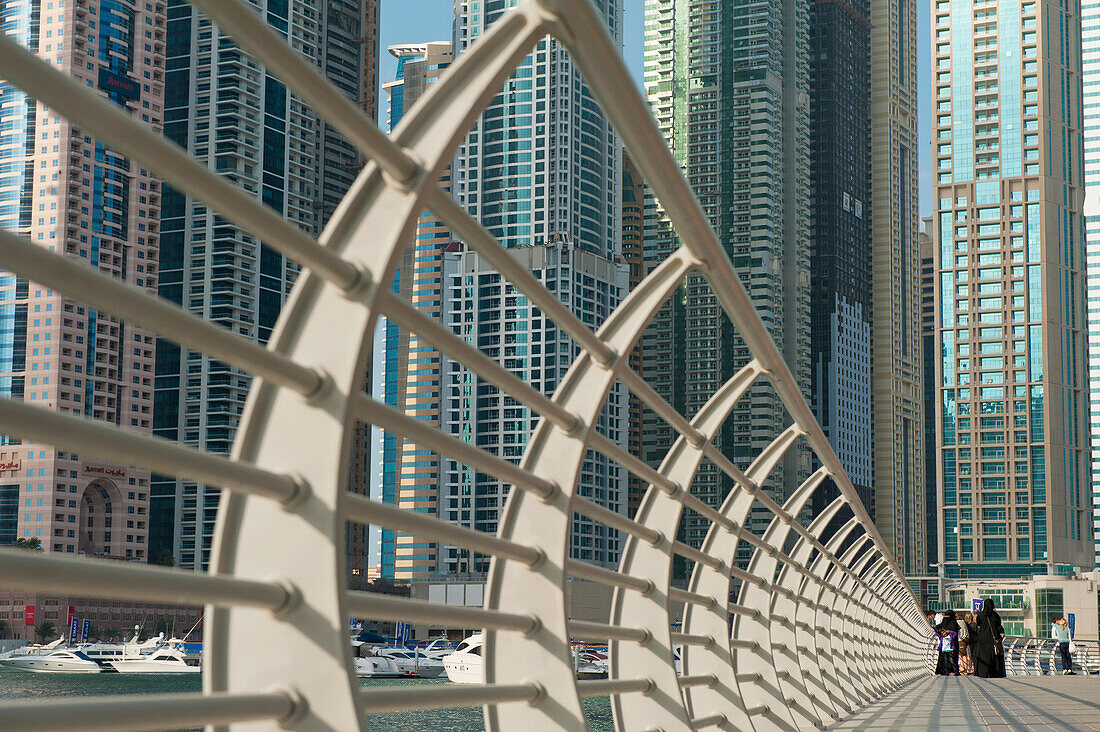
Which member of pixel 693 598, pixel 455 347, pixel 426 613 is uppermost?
pixel 455 347

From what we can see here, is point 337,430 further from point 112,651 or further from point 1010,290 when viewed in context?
point 1010,290

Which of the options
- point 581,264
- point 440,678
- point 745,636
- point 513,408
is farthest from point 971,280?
point 745,636

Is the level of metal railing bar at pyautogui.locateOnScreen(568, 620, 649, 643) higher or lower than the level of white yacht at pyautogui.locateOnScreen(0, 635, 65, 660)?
higher

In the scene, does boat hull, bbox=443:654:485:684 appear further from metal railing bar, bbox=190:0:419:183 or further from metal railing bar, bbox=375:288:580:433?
metal railing bar, bbox=190:0:419:183

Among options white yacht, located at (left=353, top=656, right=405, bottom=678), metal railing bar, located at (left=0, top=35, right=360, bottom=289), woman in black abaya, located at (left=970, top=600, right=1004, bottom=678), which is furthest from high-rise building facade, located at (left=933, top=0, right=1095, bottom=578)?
metal railing bar, located at (left=0, top=35, right=360, bottom=289)

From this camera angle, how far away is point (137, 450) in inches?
47.1

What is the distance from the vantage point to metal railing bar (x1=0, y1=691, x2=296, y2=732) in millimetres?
→ 1092

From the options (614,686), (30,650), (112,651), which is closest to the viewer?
(614,686)

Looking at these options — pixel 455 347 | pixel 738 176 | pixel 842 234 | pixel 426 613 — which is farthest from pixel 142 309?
pixel 842 234

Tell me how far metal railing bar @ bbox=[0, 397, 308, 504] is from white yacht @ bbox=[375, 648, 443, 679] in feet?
250

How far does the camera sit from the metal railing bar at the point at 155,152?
3.30 ft

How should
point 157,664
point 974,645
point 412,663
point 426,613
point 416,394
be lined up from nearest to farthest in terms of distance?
point 426,613 → point 974,645 → point 157,664 → point 412,663 → point 416,394

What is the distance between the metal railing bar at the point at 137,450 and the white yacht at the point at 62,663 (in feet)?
269

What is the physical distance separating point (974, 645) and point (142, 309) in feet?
59.3
